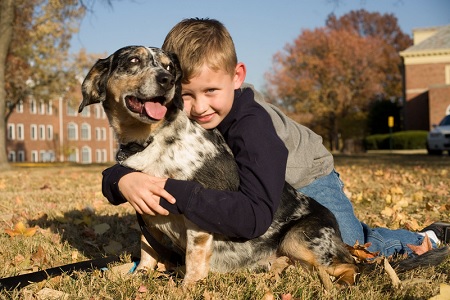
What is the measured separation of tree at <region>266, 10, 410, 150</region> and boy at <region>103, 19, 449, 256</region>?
3977 cm

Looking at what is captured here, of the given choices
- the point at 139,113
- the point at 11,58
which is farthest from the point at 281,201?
the point at 11,58

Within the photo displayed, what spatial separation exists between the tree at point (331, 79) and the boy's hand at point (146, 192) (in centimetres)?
4045

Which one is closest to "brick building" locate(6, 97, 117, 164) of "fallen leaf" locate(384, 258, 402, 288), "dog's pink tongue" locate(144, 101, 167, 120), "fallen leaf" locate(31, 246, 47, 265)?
"fallen leaf" locate(31, 246, 47, 265)

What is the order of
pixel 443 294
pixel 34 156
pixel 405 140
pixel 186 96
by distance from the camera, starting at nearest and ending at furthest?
pixel 443 294 → pixel 186 96 → pixel 405 140 → pixel 34 156

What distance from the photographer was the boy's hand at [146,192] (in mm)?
2814

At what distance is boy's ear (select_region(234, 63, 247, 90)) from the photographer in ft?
11.0

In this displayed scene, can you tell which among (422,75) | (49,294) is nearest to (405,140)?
(422,75)

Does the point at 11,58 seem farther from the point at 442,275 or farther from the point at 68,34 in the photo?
the point at 442,275

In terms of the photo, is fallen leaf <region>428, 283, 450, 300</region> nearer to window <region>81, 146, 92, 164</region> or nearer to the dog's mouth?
the dog's mouth

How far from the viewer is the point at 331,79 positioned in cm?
4297

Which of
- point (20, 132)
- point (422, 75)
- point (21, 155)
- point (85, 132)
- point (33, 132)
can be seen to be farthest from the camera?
point (85, 132)

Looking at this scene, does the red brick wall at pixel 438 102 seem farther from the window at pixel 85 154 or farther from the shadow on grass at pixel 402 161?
the window at pixel 85 154

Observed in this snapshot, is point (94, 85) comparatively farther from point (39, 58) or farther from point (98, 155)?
point (98, 155)

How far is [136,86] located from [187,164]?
0.57 metres
